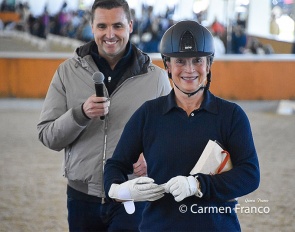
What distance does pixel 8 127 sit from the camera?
14.2 meters

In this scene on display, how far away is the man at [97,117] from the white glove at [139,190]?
0.92m

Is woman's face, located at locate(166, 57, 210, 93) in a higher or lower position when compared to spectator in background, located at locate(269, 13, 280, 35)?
higher

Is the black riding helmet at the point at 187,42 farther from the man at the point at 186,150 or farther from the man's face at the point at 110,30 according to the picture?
the man's face at the point at 110,30

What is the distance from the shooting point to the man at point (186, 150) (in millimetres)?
2963

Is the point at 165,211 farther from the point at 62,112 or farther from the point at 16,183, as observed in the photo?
the point at 16,183

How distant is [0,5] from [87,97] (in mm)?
47401

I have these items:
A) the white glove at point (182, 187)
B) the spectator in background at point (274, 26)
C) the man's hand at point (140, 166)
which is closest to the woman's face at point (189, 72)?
the white glove at point (182, 187)

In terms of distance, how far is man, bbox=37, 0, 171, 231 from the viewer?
13.2ft

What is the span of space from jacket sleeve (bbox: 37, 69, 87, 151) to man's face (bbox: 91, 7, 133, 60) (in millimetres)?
316

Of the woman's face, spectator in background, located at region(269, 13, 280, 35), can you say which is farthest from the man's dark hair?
spectator in background, located at region(269, 13, 280, 35)

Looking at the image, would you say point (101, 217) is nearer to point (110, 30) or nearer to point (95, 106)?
point (95, 106)

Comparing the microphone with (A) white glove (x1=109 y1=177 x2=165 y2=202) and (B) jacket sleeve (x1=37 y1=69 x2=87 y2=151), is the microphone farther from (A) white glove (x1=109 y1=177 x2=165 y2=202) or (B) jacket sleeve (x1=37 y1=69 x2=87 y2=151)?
(A) white glove (x1=109 y1=177 x2=165 y2=202)

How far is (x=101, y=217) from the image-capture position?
13.3 ft

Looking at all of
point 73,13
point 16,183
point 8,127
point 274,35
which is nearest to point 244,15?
point 274,35
